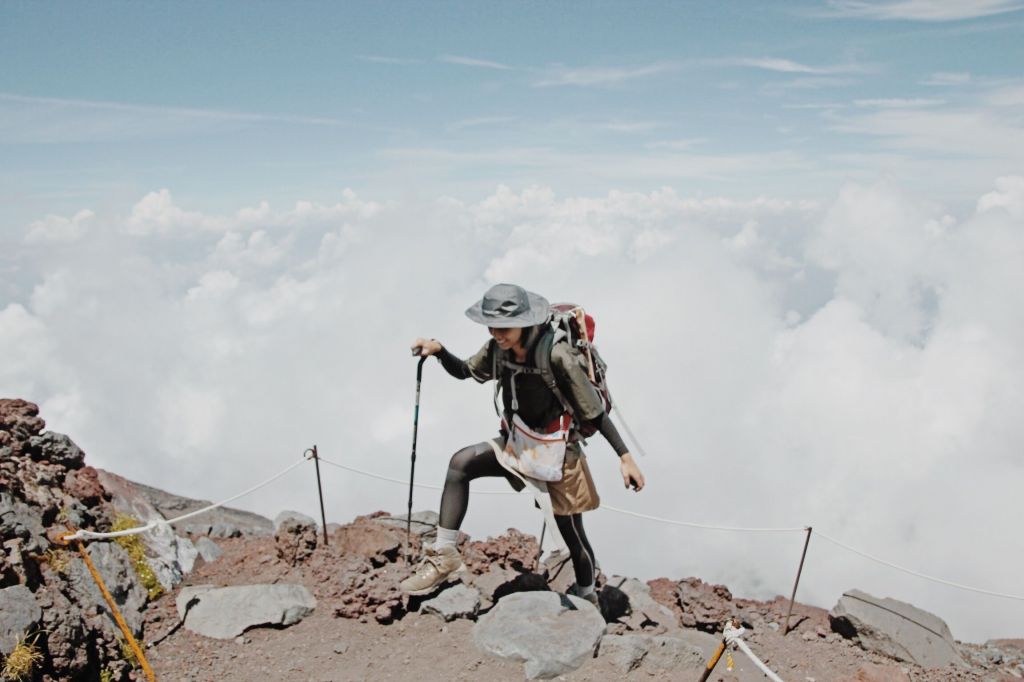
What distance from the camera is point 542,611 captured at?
5504mm

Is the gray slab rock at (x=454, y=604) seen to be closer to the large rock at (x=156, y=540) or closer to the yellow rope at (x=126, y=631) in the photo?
the yellow rope at (x=126, y=631)

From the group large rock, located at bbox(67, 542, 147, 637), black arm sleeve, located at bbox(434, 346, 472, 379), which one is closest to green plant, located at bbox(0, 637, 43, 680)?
large rock, located at bbox(67, 542, 147, 637)

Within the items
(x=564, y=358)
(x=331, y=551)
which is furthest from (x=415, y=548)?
(x=564, y=358)

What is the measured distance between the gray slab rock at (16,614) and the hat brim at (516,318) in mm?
3284

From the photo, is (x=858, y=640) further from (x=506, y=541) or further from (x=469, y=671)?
(x=469, y=671)

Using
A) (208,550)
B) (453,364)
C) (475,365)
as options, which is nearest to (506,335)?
(475,365)

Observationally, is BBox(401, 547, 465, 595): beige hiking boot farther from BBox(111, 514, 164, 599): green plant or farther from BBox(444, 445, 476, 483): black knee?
BBox(111, 514, 164, 599): green plant

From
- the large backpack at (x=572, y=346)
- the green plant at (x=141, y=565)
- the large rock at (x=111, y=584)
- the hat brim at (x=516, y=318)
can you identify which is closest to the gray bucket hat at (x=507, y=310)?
the hat brim at (x=516, y=318)

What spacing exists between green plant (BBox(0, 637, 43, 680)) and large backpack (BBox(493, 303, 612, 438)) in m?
3.30

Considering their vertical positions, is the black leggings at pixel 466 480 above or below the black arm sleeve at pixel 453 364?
below

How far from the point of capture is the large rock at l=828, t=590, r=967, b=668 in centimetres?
643

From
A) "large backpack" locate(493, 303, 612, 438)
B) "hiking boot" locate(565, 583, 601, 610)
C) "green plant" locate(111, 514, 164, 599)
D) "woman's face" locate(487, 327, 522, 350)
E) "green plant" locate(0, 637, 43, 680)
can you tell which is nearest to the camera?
"green plant" locate(0, 637, 43, 680)

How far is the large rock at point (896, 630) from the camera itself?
6430 mm

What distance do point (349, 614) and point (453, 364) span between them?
87.3 inches
